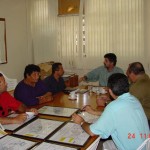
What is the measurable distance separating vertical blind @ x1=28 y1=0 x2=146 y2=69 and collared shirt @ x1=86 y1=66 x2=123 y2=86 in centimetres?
43

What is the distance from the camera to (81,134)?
184 centimetres

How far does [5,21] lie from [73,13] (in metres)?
1.34

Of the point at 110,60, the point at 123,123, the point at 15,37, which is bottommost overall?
the point at 123,123

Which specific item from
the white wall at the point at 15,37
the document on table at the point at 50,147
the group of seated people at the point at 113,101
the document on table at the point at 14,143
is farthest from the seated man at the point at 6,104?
the white wall at the point at 15,37

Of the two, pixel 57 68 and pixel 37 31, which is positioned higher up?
pixel 37 31

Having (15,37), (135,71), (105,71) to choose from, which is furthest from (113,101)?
(15,37)

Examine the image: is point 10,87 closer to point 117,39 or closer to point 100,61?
point 100,61

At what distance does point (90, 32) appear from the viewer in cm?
467

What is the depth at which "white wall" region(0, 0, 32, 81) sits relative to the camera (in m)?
4.58

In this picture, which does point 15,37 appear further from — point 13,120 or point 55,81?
point 13,120

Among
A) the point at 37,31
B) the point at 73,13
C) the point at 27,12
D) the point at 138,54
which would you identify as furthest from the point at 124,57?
the point at 27,12

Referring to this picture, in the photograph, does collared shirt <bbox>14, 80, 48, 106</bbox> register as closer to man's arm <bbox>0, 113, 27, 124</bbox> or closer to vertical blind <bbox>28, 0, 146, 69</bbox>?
man's arm <bbox>0, 113, 27, 124</bbox>

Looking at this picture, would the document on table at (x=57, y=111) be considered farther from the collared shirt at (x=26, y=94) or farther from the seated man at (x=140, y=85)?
the seated man at (x=140, y=85)

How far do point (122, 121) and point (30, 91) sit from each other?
60.9 inches
